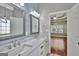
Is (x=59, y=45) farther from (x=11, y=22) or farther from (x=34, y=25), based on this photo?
(x=11, y=22)

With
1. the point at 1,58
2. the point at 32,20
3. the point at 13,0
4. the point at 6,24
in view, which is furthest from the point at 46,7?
the point at 1,58

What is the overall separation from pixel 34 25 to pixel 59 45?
1.21 ft

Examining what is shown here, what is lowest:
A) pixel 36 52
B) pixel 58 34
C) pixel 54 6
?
pixel 36 52

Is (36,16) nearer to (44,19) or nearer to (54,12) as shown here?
(44,19)

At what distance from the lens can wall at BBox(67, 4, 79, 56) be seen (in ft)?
4.24

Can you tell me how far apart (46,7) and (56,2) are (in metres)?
0.12

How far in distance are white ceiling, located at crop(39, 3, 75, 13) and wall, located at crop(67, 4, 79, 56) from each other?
6 centimetres

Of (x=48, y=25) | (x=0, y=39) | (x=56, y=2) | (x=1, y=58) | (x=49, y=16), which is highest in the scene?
(x=56, y=2)

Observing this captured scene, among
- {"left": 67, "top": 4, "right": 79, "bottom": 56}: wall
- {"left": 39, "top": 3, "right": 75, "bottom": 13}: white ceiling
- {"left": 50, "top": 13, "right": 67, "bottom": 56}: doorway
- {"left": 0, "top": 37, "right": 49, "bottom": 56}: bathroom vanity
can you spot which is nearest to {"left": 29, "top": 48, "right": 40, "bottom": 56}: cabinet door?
{"left": 0, "top": 37, "right": 49, "bottom": 56}: bathroom vanity

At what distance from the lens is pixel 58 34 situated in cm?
135

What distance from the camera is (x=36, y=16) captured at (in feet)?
4.41

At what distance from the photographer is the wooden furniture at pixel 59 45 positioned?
1.33 meters

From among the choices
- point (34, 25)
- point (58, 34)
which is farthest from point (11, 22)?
point (58, 34)

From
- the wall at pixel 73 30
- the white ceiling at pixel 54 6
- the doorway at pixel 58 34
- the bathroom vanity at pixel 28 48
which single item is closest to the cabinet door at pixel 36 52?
the bathroom vanity at pixel 28 48
